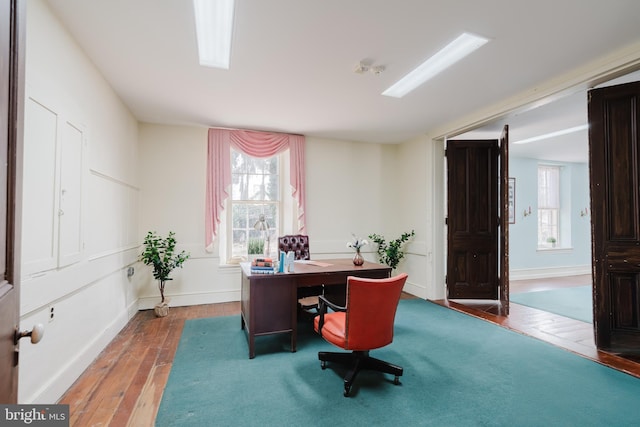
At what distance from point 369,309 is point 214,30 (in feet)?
7.99

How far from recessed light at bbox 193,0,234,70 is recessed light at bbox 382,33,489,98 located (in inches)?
68.7

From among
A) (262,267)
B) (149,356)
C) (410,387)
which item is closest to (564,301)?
(410,387)

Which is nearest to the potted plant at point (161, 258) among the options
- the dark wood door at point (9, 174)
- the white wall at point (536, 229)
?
the dark wood door at point (9, 174)

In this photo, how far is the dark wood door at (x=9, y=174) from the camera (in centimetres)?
75

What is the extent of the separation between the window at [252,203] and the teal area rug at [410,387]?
193 cm

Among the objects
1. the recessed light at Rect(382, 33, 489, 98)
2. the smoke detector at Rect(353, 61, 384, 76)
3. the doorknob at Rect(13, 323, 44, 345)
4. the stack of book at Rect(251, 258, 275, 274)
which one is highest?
the recessed light at Rect(382, 33, 489, 98)

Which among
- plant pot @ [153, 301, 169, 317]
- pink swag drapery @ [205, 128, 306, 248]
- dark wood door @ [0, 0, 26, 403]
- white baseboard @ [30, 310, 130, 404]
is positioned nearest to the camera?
dark wood door @ [0, 0, 26, 403]

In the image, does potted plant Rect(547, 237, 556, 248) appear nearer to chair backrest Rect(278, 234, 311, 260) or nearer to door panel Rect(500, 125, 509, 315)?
door panel Rect(500, 125, 509, 315)

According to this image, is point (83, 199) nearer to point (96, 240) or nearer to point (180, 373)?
point (96, 240)

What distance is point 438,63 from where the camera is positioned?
2.86 m

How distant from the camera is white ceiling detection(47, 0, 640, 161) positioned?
82.1 inches

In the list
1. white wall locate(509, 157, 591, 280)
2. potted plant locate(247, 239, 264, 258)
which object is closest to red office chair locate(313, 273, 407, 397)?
potted plant locate(247, 239, 264, 258)

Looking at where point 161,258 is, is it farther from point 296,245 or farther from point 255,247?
point 296,245

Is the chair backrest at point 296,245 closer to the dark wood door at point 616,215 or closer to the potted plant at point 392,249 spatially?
the potted plant at point 392,249
